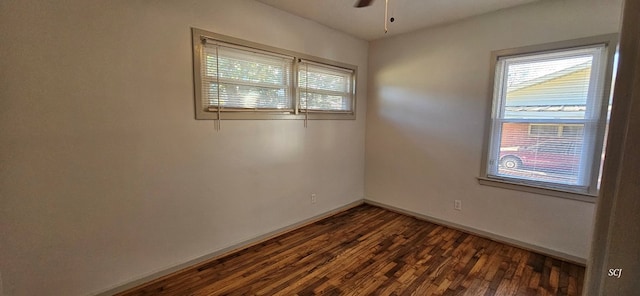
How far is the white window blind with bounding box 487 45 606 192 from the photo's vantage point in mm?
2410

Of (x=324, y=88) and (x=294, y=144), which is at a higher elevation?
Answer: (x=324, y=88)

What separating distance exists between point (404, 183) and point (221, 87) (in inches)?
107

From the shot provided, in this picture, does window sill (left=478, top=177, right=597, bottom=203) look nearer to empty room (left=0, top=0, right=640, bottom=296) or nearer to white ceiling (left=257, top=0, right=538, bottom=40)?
empty room (left=0, top=0, right=640, bottom=296)

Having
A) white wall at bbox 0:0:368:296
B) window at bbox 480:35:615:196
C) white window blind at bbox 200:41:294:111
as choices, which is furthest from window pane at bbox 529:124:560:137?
white wall at bbox 0:0:368:296

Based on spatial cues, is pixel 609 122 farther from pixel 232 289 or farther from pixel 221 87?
pixel 221 87

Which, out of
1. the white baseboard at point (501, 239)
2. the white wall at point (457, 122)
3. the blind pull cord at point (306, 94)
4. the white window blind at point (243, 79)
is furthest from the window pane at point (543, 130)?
the white window blind at point (243, 79)

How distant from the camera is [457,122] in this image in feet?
10.6

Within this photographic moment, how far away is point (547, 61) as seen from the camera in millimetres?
2623

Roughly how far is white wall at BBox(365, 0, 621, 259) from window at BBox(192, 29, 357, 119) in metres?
0.74

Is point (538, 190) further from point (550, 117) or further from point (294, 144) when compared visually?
point (294, 144)

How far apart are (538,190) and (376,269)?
74.3 inches

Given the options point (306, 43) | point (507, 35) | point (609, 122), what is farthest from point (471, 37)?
point (609, 122)

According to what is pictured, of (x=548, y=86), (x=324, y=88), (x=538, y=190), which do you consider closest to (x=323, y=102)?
(x=324, y=88)

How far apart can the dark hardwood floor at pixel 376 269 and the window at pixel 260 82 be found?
141 cm
